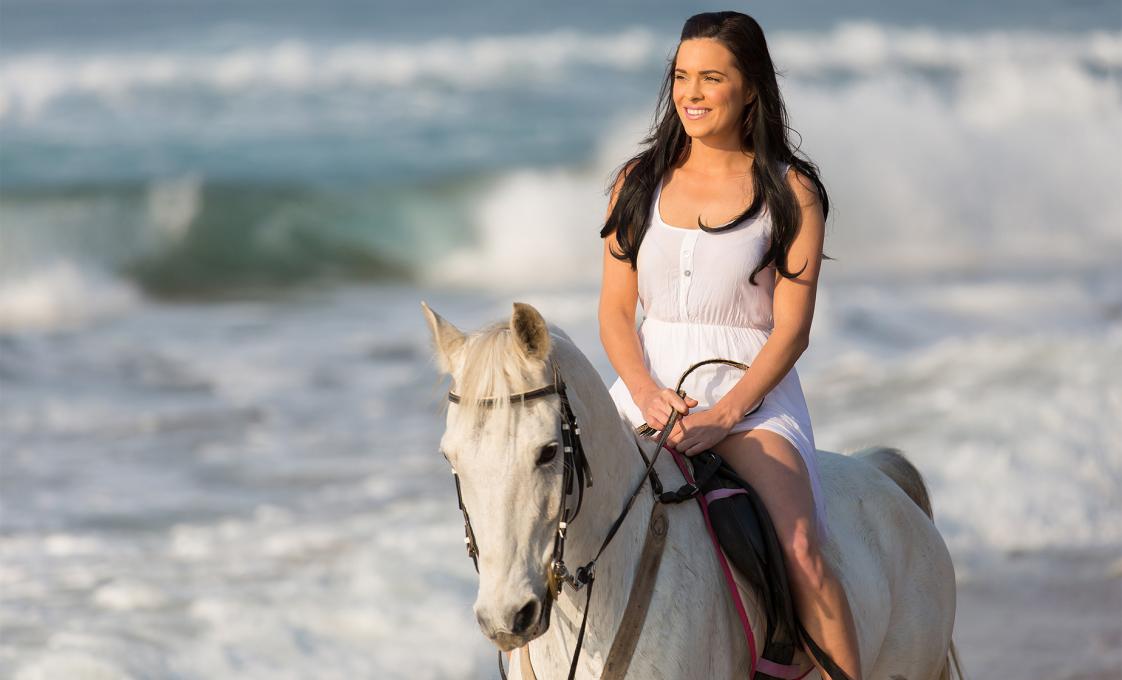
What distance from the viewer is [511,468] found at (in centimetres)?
236

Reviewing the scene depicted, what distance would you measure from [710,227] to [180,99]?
25.2 metres

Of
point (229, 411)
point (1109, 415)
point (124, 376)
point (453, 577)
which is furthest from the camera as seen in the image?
point (124, 376)

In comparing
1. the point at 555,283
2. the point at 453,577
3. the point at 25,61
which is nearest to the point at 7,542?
the point at 453,577

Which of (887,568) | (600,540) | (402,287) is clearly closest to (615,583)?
(600,540)

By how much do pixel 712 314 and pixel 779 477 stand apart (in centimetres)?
44

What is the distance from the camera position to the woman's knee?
3.01 m

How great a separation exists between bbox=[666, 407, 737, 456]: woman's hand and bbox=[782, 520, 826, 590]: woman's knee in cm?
27

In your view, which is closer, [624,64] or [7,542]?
[7,542]

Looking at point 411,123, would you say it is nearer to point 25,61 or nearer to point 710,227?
point 25,61

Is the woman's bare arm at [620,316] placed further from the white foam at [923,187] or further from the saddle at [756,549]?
the white foam at [923,187]

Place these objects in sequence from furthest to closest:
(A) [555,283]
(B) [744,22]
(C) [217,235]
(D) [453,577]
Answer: (C) [217,235] → (A) [555,283] → (D) [453,577] → (B) [744,22]

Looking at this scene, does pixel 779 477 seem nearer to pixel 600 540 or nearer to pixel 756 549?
pixel 756 549

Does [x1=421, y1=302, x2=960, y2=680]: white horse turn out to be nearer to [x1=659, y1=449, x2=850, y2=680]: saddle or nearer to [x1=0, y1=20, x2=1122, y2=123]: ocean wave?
[x1=659, y1=449, x2=850, y2=680]: saddle

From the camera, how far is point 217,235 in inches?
770
